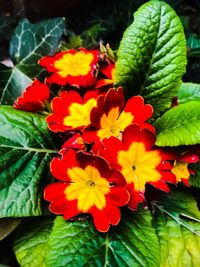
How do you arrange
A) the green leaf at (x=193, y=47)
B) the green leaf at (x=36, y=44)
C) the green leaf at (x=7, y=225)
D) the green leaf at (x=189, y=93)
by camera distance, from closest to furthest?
the green leaf at (x=7, y=225)
the green leaf at (x=189, y=93)
the green leaf at (x=36, y=44)
the green leaf at (x=193, y=47)

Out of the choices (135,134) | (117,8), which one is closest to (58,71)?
(135,134)

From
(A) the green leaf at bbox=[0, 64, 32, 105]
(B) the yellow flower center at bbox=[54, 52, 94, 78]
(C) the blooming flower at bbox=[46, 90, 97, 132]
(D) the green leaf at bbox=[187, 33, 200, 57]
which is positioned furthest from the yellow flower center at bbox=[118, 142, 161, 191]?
(D) the green leaf at bbox=[187, 33, 200, 57]

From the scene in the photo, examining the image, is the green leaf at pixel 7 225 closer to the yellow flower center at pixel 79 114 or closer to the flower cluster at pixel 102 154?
the flower cluster at pixel 102 154

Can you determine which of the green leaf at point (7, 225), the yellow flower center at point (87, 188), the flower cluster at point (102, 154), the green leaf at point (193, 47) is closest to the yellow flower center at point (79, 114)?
Result: the flower cluster at point (102, 154)

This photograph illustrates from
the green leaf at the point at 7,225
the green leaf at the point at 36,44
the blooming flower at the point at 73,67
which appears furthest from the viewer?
the green leaf at the point at 36,44

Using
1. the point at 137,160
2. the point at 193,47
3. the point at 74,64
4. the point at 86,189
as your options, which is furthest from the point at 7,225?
the point at 193,47

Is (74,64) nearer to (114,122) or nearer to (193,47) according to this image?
(114,122)

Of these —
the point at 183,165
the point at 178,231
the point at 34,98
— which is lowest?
the point at 178,231
